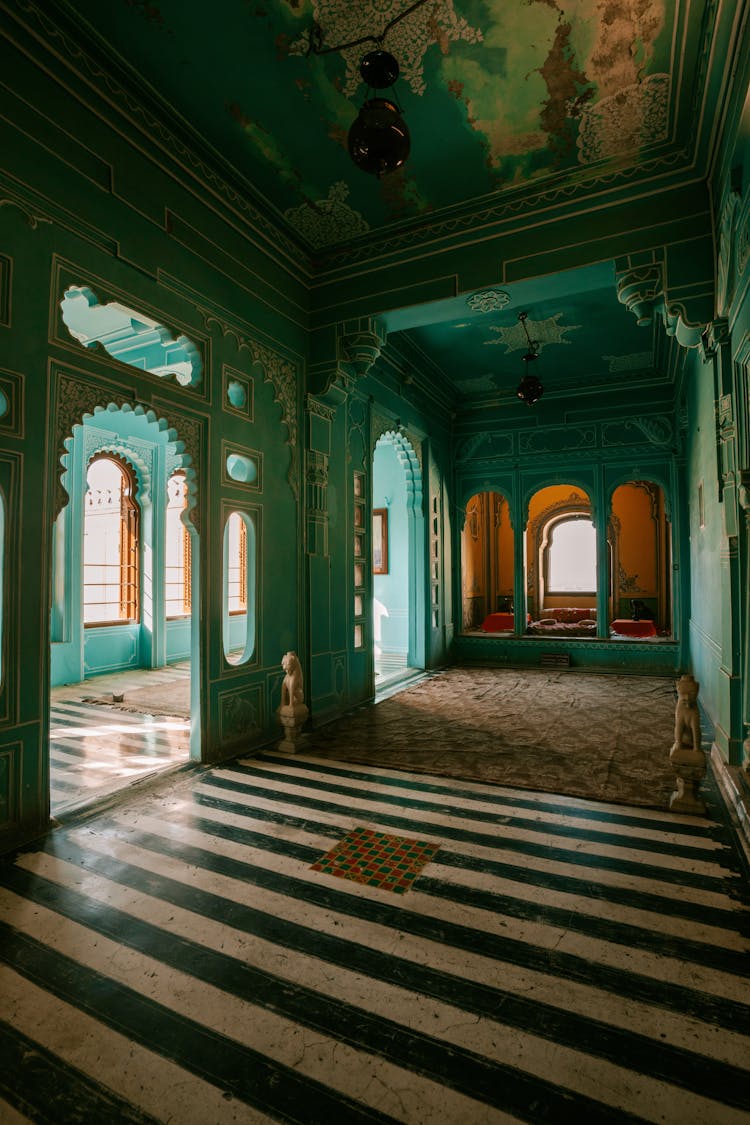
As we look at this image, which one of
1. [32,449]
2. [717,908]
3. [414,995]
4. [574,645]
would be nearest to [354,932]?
[414,995]

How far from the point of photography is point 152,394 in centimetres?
431

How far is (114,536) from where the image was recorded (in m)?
9.61

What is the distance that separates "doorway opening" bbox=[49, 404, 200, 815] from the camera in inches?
296

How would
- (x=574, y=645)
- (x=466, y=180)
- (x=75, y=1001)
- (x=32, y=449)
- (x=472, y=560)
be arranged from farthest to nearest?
(x=472, y=560) < (x=574, y=645) < (x=466, y=180) < (x=32, y=449) < (x=75, y=1001)

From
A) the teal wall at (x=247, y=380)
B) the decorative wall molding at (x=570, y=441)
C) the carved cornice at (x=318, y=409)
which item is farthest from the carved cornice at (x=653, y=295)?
the decorative wall molding at (x=570, y=441)

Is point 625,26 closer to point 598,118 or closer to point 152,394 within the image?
point 598,118

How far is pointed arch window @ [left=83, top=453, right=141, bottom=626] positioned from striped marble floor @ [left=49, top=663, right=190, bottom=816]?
2.12 metres

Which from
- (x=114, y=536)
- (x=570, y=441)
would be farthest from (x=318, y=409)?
(x=570, y=441)

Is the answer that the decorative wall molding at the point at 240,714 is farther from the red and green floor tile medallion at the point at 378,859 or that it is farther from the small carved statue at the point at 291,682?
the red and green floor tile medallion at the point at 378,859

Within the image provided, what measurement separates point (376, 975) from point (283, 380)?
5.15m

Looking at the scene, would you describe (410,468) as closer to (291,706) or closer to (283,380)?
(283,380)

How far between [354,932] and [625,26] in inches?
216

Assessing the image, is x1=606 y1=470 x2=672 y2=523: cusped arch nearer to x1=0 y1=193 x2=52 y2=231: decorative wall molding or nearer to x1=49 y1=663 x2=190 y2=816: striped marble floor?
x1=49 y1=663 x2=190 y2=816: striped marble floor

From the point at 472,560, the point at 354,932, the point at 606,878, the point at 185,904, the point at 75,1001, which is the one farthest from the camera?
the point at 472,560
